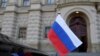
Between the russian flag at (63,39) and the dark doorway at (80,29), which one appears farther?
the dark doorway at (80,29)

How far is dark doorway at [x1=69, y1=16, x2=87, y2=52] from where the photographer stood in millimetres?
21062

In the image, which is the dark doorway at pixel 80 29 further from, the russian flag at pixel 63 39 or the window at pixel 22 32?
the russian flag at pixel 63 39

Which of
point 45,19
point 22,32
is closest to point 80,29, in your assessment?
point 45,19

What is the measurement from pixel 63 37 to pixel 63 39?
53mm

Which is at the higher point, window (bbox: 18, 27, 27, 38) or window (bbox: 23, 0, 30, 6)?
window (bbox: 23, 0, 30, 6)

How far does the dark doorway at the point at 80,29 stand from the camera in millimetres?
21062

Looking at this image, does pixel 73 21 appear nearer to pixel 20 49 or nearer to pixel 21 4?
pixel 21 4

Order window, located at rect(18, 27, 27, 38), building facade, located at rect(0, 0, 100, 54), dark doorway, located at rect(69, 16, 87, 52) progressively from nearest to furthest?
building facade, located at rect(0, 0, 100, 54) → dark doorway, located at rect(69, 16, 87, 52) → window, located at rect(18, 27, 27, 38)

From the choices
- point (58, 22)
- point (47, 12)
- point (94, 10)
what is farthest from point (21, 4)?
point (58, 22)

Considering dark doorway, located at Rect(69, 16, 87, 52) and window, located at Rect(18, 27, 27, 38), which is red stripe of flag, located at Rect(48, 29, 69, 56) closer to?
dark doorway, located at Rect(69, 16, 87, 52)

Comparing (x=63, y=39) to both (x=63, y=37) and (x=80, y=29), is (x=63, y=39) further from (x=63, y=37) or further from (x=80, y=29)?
(x=80, y=29)

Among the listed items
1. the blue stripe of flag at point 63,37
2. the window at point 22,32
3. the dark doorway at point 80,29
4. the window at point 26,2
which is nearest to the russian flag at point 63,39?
the blue stripe of flag at point 63,37

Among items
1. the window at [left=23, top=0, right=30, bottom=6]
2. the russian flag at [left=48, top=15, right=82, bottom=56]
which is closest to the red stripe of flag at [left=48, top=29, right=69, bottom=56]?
the russian flag at [left=48, top=15, right=82, bottom=56]

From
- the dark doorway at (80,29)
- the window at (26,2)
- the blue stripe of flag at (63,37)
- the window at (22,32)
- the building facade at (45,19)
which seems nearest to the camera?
the blue stripe of flag at (63,37)
